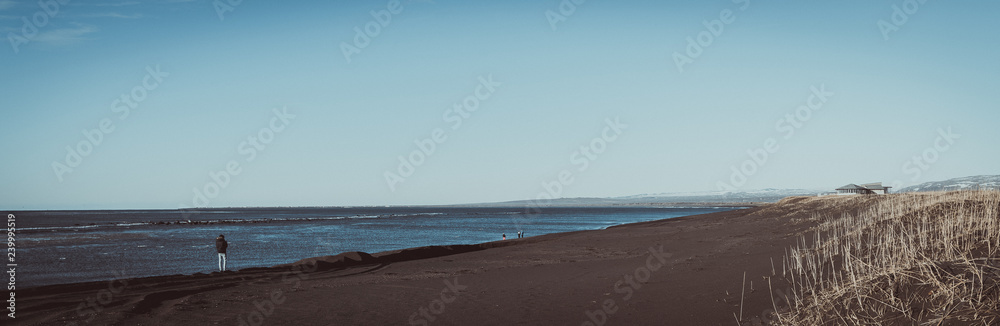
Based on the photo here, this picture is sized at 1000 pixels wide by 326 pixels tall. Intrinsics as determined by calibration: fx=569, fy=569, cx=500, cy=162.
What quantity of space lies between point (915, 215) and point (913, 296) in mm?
11792

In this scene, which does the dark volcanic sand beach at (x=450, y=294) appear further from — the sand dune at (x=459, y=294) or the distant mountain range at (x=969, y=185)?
the distant mountain range at (x=969, y=185)

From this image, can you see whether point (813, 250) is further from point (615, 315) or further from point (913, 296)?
point (913, 296)

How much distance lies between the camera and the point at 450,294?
12578 millimetres

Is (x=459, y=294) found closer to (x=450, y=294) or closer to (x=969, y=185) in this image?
(x=450, y=294)

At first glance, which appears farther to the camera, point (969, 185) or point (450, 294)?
point (969, 185)

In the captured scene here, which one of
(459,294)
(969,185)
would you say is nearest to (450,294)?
(459,294)

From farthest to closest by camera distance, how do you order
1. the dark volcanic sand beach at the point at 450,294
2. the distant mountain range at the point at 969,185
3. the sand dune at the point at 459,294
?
the distant mountain range at the point at 969,185
the dark volcanic sand beach at the point at 450,294
the sand dune at the point at 459,294

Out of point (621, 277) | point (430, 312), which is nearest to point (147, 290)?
point (430, 312)

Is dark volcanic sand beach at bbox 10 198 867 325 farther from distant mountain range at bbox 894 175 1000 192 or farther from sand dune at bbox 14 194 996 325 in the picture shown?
distant mountain range at bbox 894 175 1000 192

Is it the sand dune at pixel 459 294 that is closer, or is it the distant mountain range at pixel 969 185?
the sand dune at pixel 459 294

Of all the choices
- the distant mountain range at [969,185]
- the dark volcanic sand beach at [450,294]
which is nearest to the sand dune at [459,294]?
the dark volcanic sand beach at [450,294]

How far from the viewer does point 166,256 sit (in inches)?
1145

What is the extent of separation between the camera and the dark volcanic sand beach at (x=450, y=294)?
9875 mm

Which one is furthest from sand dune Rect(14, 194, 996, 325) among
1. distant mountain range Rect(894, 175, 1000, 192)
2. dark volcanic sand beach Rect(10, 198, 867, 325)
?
distant mountain range Rect(894, 175, 1000, 192)
